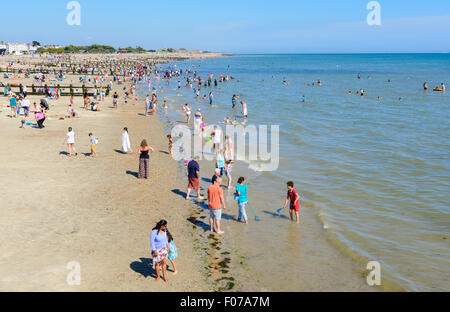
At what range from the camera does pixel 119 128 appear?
79.9 feet

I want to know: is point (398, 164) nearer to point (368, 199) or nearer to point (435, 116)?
point (368, 199)

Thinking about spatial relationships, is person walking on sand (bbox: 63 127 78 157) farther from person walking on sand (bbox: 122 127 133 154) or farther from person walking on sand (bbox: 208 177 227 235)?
person walking on sand (bbox: 208 177 227 235)

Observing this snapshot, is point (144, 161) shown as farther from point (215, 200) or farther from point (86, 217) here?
point (215, 200)

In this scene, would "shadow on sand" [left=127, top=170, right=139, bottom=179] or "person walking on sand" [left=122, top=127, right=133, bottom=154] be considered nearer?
"shadow on sand" [left=127, top=170, right=139, bottom=179]

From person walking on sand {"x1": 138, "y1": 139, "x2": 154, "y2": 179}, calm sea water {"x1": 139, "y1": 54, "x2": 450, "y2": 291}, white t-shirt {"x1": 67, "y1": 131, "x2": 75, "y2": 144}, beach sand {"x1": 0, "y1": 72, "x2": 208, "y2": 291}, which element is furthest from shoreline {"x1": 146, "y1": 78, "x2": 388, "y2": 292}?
white t-shirt {"x1": 67, "y1": 131, "x2": 75, "y2": 144}

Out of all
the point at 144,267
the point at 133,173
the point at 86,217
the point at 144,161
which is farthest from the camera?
the point at 133,173

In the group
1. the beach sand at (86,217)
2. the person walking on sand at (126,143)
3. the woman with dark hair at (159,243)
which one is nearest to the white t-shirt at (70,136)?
the beach sand at (86,217)

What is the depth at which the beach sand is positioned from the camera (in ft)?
26.9

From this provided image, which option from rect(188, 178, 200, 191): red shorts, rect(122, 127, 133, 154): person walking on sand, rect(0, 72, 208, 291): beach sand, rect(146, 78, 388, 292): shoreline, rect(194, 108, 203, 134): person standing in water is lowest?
rect(146, 78, 388, 292): shoreline

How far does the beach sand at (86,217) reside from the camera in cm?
819

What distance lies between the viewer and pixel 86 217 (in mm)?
11133

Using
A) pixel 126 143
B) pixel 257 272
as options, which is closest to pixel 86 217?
pixel 257 272

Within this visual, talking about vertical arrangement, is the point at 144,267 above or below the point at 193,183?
below
